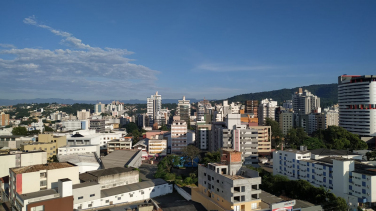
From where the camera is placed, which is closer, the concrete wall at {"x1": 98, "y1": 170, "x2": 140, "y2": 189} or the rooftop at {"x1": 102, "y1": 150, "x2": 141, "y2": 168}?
the concrete wall at {"x1": 98, "y1": 170, "x2": 140, "y2": 189}

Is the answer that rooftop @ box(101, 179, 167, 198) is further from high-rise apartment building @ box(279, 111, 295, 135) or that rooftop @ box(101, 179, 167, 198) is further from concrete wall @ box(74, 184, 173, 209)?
high-rise apartment building @ box(279, 111, 295, 135)

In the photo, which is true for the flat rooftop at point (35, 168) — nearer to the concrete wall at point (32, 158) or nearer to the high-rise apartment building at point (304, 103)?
the concrete wall at point (32, 158)

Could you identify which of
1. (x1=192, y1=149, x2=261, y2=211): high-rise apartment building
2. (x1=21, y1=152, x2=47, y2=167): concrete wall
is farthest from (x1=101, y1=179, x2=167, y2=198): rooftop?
(x1=21, y1=152, x2=47, y2=167): concrete wall

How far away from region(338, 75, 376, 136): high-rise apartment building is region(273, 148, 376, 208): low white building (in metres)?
23.0

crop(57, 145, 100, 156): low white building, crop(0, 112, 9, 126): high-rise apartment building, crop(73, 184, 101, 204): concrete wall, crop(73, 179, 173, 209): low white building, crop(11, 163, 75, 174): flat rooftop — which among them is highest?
crop(0, 112, 9, 126): high-rise apartment building

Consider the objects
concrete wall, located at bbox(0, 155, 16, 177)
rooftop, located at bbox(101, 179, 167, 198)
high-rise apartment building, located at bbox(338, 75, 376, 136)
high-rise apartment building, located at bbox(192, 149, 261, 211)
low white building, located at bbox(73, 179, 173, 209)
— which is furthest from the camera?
high-rise apartment building, located at bbox(338, 75, 376, 136)

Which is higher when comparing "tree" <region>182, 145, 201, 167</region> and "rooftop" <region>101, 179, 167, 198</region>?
"tree" <region>182, 145, 201, 167</region>

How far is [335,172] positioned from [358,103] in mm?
31958

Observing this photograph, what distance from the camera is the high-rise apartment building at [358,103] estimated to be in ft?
145

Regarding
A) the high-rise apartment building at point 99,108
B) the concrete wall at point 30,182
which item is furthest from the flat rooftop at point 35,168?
the high-rise apartment building at point 99,108

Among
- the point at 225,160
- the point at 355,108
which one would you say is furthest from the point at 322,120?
the point at 225,160

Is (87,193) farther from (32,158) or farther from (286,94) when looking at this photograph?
(286,94)

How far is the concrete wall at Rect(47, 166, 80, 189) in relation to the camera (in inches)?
705

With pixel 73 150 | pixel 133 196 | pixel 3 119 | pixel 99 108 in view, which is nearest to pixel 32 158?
pixel 73 150
